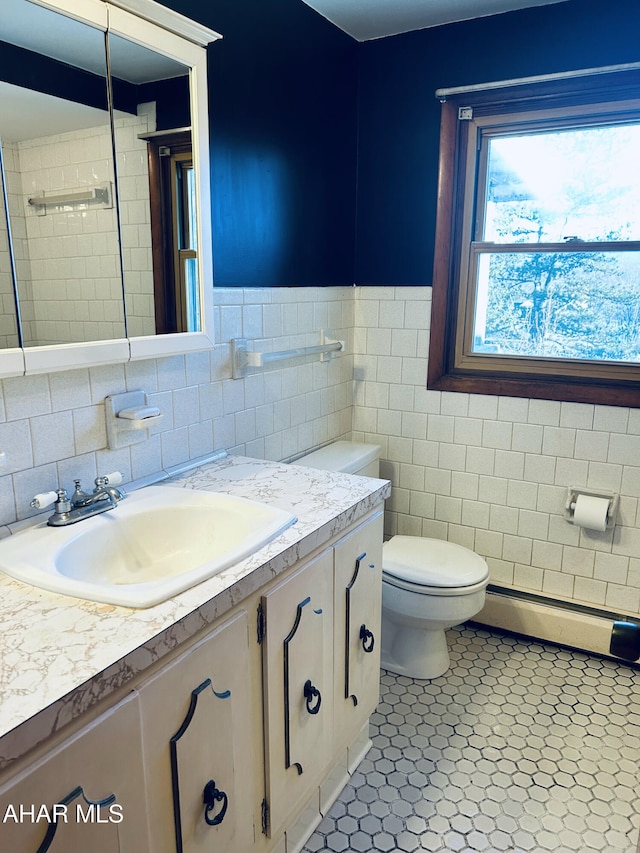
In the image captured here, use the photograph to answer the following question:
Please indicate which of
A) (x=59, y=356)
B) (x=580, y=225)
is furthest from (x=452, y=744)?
(x=580, y=225)

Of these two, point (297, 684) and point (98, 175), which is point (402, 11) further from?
point (297, 684)

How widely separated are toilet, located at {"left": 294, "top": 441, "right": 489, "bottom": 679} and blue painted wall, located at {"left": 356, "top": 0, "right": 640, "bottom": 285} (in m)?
0.92

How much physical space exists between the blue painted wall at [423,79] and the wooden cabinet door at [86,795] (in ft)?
7.06

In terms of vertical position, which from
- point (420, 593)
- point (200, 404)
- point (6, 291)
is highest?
point (6, 291)

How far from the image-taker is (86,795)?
92cm

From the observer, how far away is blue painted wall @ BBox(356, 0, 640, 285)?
7.23 feet

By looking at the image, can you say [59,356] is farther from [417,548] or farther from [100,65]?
[417,548]

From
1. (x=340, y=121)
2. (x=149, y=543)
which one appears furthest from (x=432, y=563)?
(x=340, y=121)

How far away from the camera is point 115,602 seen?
1.09 m

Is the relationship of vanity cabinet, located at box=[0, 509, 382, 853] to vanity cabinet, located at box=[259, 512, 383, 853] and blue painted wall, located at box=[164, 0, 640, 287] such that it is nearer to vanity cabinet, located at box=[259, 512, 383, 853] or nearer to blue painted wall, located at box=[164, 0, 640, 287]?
vanity cabinet, located at box=[259, 512, 383, 853]

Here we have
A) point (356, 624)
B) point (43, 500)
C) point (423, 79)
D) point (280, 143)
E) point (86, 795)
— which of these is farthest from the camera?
point (423, 79)

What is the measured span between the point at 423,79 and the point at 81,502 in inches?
83.7

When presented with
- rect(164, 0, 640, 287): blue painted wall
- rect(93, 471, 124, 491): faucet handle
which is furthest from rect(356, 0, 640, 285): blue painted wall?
rect(93, 471, 124, 491): faucet handle

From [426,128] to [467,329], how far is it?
0.83m
